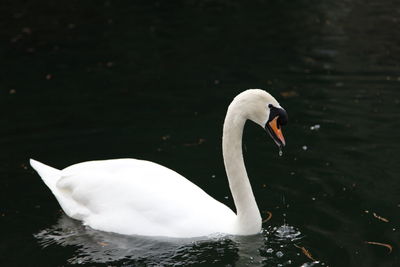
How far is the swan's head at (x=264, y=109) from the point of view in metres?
6.56

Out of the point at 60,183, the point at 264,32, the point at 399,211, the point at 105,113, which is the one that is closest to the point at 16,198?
the point at 60,183

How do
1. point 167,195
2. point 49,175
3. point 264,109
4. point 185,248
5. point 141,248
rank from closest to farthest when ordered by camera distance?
1. point 264,109
2. point 185,248
3. point 141,248
4. point 167,195
5. point 49,175

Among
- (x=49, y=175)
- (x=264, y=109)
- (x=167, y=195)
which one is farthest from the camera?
(x=49, y=175)

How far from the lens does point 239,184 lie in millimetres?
6895

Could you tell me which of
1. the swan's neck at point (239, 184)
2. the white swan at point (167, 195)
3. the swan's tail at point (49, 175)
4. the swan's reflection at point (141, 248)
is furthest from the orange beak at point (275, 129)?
the swan's tail at point (49, 175)

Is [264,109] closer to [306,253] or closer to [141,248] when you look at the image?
[306,253]

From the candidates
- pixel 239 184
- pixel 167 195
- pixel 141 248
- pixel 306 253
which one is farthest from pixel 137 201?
pixel 306 253

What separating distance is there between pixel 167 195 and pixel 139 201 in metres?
0.28

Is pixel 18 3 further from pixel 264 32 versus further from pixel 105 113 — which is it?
pixel 105 113

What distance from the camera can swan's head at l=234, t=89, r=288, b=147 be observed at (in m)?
A: 6.56

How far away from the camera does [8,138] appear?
9867mm

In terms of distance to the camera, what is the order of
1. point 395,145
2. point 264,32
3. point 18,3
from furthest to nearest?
point 18,3
point 264,32
point 395,145

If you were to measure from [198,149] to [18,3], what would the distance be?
11471 mm

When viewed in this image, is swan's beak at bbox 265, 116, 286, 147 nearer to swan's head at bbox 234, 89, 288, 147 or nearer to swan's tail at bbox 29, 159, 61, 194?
swan's head at bbox 234, 89, 288, 147
